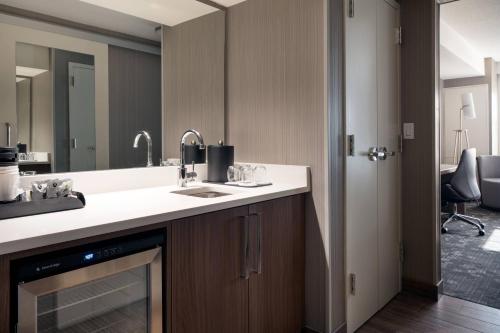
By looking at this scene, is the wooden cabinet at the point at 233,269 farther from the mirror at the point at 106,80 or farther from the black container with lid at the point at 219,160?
the mirror at the point at 106,80

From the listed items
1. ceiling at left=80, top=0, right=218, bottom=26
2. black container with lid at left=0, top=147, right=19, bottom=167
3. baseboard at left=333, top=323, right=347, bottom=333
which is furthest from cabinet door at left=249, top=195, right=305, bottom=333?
ceiling at left=80, top=0, right=218, bottom=26

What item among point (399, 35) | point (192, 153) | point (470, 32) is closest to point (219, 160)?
point (192, 153)

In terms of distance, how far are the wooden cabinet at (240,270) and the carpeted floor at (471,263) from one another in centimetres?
140

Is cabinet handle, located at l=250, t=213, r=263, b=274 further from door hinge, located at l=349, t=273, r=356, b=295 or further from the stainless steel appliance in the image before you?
door hinge, located at l=349, t=273, r=356, b=295

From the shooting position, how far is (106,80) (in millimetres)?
1768

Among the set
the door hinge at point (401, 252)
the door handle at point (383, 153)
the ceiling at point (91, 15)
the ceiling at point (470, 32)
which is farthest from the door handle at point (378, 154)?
the ceiling at point (470, 32)

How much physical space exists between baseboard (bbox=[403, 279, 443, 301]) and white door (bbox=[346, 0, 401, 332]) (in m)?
0.08

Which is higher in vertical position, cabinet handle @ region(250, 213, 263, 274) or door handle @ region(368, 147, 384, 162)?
door handle @ region(368, 147, 384, 162)

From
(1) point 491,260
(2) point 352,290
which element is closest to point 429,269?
(2) point 352,290

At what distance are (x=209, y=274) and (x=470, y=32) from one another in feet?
16.7

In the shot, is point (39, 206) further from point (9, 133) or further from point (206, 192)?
point (206, 192)

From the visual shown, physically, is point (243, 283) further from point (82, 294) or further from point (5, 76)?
point (5, 76)

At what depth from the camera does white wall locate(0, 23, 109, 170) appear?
1433 mm

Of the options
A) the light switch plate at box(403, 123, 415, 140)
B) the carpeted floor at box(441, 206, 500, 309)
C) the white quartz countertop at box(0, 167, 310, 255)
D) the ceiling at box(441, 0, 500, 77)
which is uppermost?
the ceiling at box(441, 0, 500, 77)
